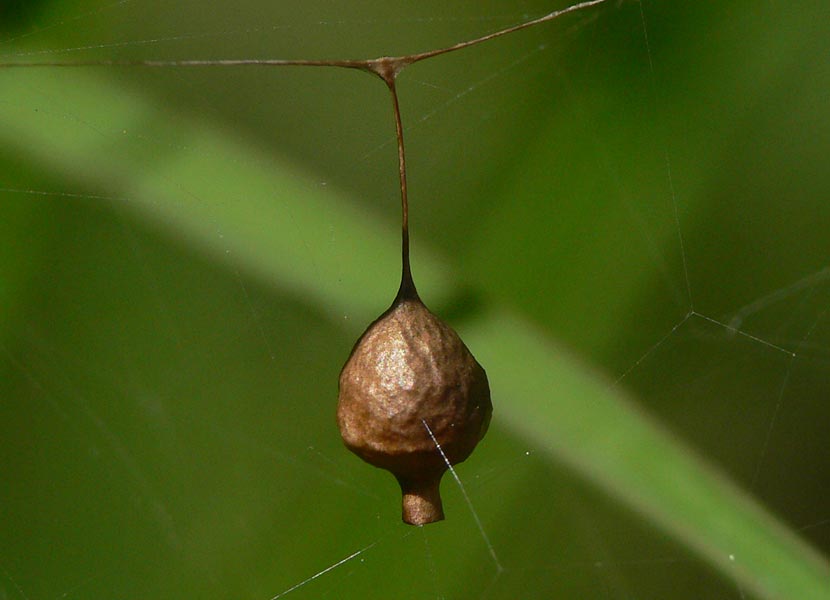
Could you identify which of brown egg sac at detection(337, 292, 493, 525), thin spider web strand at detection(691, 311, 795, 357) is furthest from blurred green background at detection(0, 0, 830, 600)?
brown egg sac at detection(337, 292, 493, 525)

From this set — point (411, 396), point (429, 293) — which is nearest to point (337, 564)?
point (429, 293)

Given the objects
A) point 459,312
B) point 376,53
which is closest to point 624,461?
point 459,312

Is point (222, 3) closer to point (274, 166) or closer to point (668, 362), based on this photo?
point (274, 166)

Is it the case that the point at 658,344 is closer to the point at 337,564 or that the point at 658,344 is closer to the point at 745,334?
the point at 745,334

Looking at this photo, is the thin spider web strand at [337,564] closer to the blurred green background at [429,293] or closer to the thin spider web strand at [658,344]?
the blurred green background at [429,293]

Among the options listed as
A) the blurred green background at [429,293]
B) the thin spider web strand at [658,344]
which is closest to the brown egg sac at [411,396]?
the blurred green background at [429,293]
